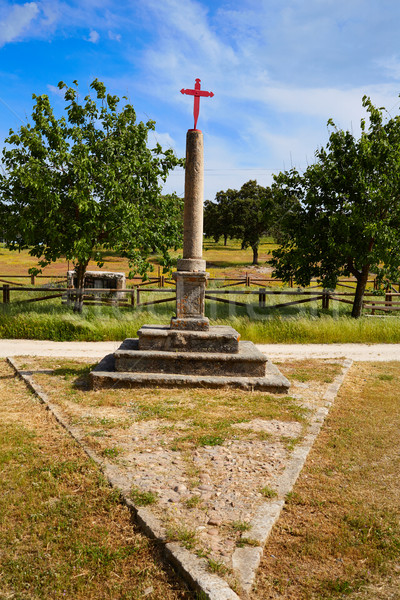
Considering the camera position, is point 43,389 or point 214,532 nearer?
point 214,532

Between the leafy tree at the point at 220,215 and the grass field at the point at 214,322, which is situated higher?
the leafy tree at the point at 220,215

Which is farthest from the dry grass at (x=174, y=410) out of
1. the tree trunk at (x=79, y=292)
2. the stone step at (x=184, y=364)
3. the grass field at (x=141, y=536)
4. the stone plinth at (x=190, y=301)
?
the tree trunk at (x=79, y=292)

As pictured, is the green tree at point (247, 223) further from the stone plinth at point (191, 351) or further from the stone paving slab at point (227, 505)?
the stone paving slab at point (227, 505)

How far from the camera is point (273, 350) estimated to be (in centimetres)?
1095

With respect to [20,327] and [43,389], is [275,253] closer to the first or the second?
[20,327]

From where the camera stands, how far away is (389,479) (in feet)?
14.6

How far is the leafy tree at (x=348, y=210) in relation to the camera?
13352mm

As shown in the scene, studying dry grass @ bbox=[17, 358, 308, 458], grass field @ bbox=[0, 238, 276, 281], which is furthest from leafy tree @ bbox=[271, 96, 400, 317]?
grass field @ bbox=[0, 238, 276, 281]

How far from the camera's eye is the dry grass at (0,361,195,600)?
2926mm

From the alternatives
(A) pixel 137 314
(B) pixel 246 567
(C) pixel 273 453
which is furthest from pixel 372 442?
(A) pixel 137 314

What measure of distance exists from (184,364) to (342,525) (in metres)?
4.21

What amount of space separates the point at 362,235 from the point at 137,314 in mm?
7151

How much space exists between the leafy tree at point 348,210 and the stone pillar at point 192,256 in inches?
256

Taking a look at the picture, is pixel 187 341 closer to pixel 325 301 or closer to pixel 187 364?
pixel 187 364
